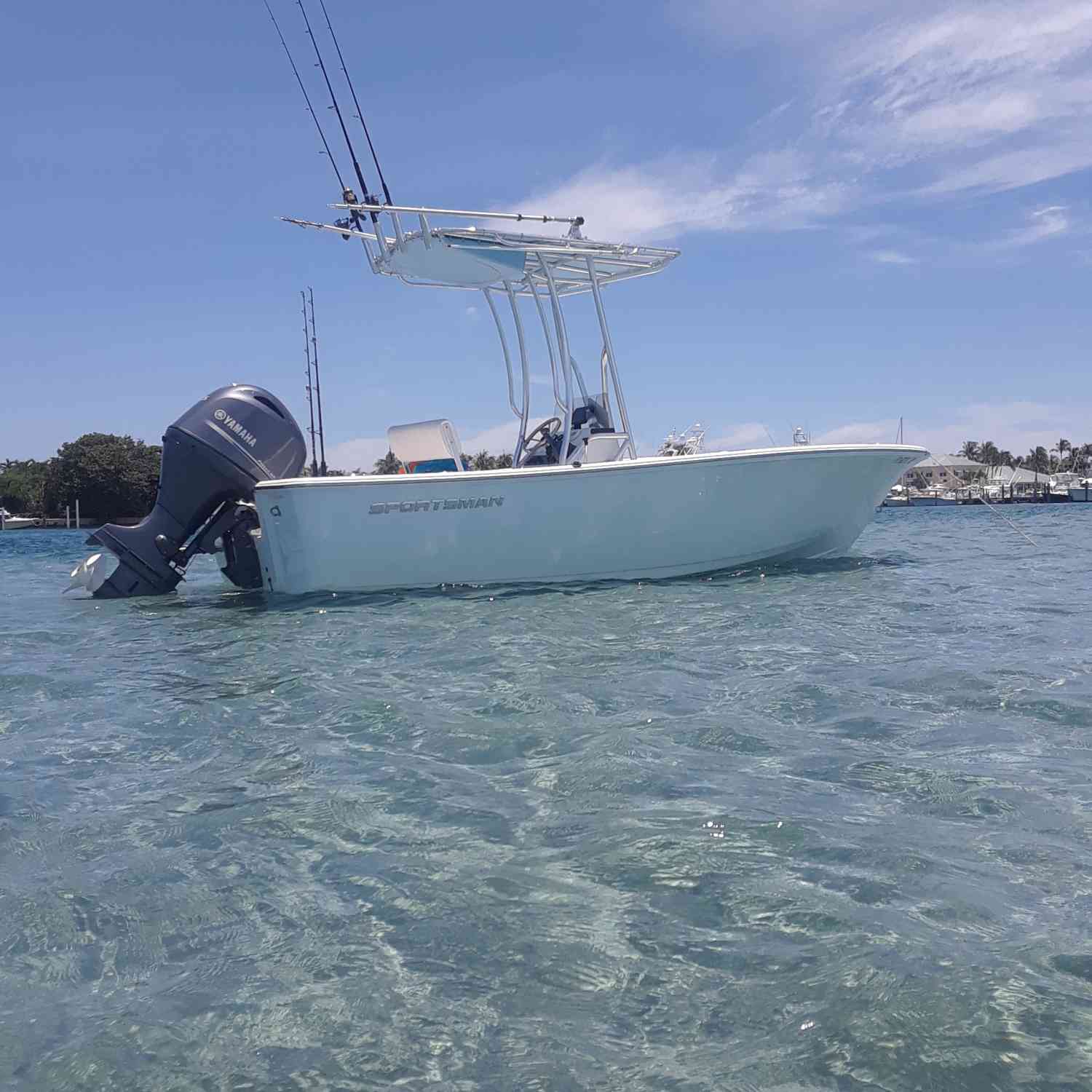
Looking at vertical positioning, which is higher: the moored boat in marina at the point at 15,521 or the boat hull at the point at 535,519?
the moored boat in marina at the point at 15,521

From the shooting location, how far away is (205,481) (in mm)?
9000

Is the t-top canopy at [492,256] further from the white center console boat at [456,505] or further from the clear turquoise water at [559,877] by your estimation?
the clear turquoise water at [559,877]

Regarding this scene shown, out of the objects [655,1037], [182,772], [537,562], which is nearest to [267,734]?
[182,772]

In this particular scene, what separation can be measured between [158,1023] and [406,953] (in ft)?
1.50

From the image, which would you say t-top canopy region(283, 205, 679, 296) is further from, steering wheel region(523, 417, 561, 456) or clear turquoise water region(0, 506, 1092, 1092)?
clear turquoise water region(0, 506, 1092, 1092)

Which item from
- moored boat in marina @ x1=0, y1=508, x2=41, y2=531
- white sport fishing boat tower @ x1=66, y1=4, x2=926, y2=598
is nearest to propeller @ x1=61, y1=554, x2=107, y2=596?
white sport fishing boat tower @ x1=66, y1=4, x2=926, y2=598

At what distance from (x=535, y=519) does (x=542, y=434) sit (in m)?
1.58

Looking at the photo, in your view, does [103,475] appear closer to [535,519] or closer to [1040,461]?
[535,519]

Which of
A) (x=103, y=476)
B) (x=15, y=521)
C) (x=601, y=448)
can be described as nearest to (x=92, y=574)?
(x=601, y=448)

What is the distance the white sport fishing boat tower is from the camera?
9.05 metres

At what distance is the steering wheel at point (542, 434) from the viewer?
10.5 m

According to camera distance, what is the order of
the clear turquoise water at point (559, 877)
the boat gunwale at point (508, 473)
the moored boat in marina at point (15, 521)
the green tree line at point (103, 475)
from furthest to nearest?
the moored boat in marina at point (15, 521)
the green tree line at point (103, 475)
the boat gunwale at point (508, 473)
the clear turquoise water at point (559, 877)

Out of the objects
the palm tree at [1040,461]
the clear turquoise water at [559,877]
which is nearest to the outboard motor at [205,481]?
the clear turquoise water at [559,877]

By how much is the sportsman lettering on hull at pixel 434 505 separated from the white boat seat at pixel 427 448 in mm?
1084
